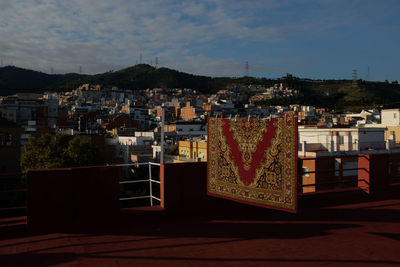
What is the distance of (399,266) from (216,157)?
A: 2.70 meters

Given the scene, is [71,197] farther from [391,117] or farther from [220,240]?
[391,117]

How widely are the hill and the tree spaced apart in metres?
67.2

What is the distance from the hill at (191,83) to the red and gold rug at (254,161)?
79540 millimetres

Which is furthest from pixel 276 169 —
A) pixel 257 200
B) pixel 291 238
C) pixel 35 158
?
pixel 35 158

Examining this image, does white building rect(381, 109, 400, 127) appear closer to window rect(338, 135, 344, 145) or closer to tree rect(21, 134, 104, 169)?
window rect(338, 135, 344, 145)

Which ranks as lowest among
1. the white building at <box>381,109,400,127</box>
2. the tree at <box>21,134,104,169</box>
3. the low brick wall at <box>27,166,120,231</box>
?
the tree at <box>21,134,104,169</box>

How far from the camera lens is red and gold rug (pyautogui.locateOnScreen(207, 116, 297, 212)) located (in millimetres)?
4438

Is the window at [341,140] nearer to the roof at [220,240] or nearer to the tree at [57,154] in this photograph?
the tree at [57,154]

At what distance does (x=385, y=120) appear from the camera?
112 feet

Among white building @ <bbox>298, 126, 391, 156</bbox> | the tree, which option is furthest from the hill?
the tree

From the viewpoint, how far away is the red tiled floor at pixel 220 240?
3690 mm

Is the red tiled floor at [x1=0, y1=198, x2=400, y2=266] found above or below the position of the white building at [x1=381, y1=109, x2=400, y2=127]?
below

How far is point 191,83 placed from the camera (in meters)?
146

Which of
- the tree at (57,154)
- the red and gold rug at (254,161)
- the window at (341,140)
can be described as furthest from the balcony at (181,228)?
the tree at (57,154)
